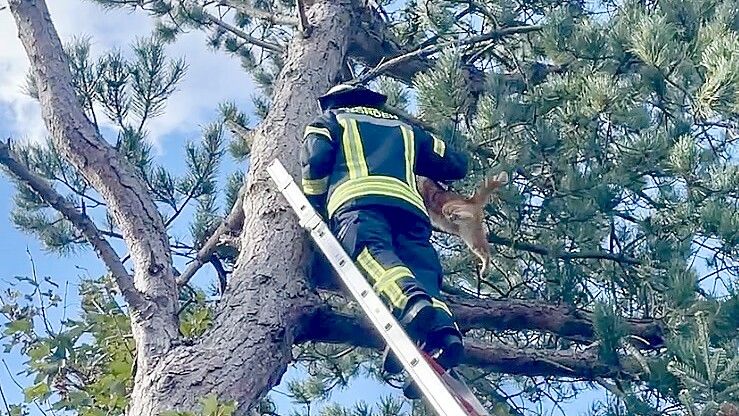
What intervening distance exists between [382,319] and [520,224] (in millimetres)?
1330

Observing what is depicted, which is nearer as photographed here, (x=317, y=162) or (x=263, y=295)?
(x=263, y=295)

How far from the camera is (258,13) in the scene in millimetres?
6695

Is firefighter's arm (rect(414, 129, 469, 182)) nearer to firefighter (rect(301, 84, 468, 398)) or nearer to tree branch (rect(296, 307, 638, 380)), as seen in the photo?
firefighter (rect(301, 84, 468, 398))

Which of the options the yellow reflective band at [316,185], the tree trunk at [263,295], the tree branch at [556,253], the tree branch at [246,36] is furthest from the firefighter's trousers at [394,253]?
the tree branch at [246,36]

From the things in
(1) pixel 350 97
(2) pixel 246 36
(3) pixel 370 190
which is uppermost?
(2) pixel 246 36

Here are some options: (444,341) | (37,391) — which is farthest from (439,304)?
(37,391)

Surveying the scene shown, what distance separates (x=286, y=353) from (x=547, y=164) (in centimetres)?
133

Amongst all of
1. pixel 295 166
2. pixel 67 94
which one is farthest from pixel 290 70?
pixel 67 94

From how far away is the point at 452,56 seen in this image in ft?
14.9

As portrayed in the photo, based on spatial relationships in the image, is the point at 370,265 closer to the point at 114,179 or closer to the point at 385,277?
the point at 385,277

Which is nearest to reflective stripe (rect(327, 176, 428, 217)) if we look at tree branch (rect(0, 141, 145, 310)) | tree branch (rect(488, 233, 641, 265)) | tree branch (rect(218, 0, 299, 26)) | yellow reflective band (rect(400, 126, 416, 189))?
yellow reflective band (rect(400, 126, 416, 189))

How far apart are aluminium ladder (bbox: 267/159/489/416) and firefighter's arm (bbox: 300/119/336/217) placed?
6 cm

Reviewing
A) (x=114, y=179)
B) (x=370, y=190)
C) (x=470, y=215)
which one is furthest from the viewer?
(x=470, y=215)

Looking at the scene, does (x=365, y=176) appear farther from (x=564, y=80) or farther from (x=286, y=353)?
(x=564, y=80)
